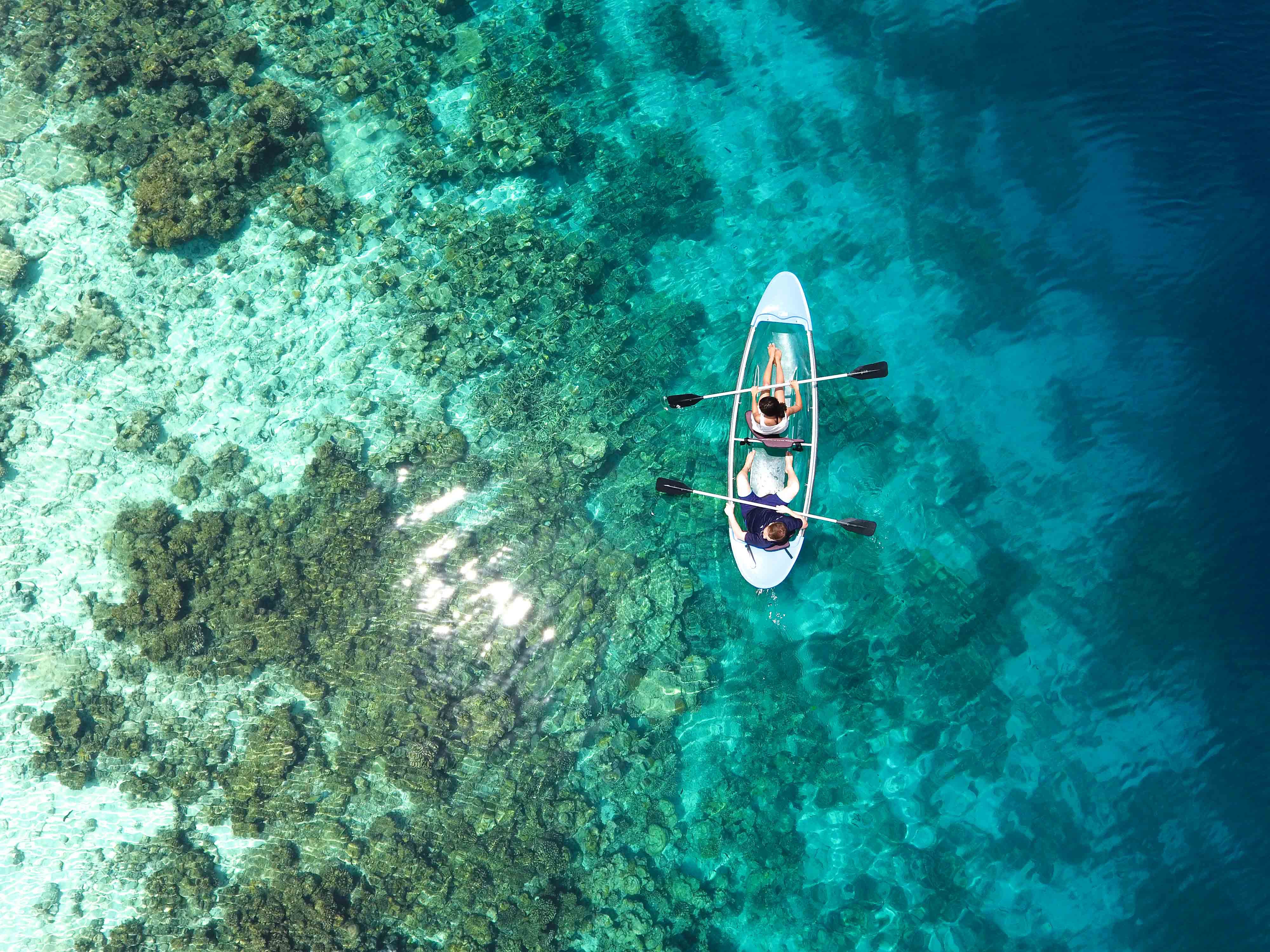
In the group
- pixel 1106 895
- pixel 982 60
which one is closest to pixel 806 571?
pixel 1106 895

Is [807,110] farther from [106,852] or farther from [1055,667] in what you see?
[106,852]

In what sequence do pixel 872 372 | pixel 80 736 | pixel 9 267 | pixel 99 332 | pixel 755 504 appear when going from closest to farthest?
pixel 80 736
pixel 755 504
pixel 872 372
pixel 99 332
pixel 9 267

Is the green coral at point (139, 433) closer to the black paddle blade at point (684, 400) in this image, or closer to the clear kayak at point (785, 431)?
the black paddle blade at point (684, 400)

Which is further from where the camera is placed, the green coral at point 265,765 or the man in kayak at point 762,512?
the man in kayak at point 762,512

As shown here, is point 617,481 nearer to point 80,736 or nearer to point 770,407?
point 770,407

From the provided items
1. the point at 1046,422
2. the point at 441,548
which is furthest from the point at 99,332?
the point at 1046,422

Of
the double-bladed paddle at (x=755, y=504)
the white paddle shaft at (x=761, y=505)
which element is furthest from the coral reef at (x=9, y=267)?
the white paddle shaft at (x=761, y=505)

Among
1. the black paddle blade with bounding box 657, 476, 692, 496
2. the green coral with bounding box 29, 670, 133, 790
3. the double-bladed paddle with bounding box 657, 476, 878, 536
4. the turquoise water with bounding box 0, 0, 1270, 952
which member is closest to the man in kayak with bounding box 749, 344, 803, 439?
the double-bladed paddle with bounding box 657, 476, 878, 536
